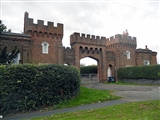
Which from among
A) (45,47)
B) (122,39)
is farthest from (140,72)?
(45,47)

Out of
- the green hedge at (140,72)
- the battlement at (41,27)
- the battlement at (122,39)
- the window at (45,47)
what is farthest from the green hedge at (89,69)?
the window at (45,47)

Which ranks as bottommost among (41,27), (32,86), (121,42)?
(32,86)

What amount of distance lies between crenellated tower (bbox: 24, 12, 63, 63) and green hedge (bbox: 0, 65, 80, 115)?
1093cm

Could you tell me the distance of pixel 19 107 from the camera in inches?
372

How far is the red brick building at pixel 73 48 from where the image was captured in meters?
20.2

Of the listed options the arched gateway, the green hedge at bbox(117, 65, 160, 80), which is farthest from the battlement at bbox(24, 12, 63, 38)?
the green hedge at bbox(117, 65, 160, 80)

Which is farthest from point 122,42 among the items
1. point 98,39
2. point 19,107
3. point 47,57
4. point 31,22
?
point 19,107

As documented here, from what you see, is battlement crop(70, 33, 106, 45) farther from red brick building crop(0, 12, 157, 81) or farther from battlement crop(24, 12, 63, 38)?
battlement crop(24, 12, 63, 38)

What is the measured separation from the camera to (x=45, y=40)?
21906mm

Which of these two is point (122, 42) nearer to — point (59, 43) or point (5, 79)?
point (59, 43)

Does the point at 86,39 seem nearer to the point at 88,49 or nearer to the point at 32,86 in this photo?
the point at 88,49

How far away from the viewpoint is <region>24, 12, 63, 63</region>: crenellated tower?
69.2ft

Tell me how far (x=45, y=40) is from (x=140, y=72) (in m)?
15.9

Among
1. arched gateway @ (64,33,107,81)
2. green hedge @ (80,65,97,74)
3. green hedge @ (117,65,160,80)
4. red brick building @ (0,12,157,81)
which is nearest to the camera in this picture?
red brick building @ (0,12,157,81)
